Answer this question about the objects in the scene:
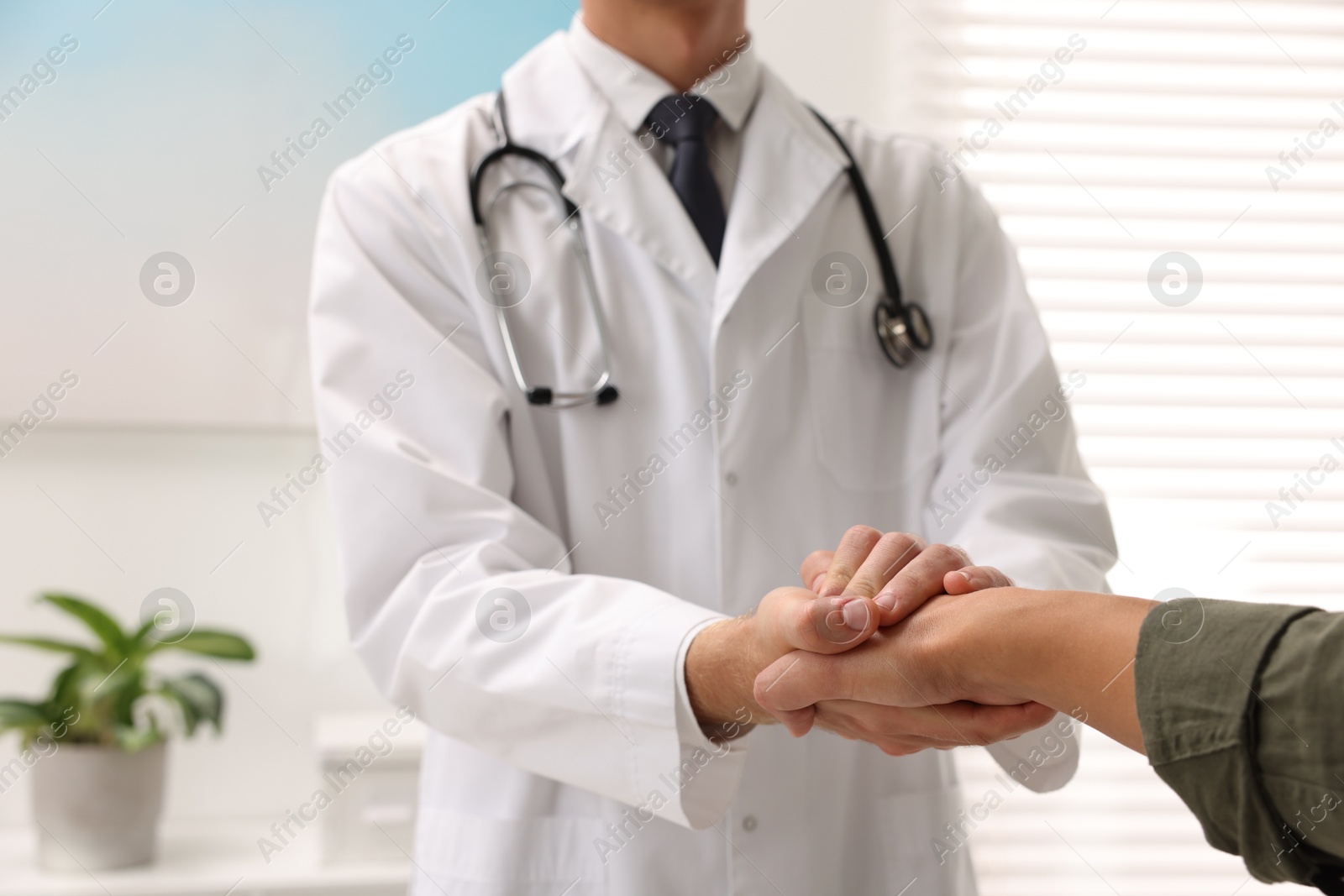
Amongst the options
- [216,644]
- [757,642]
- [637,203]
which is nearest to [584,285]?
[637,203]

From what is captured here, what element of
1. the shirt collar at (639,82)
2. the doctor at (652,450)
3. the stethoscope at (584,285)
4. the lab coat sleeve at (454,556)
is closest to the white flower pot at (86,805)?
the doctor at (652,450)

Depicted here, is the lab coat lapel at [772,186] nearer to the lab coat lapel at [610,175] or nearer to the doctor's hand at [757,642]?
the lab coat lapel at [610,175]

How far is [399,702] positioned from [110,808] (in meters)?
0.83

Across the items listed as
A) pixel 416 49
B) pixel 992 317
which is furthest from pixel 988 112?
pixel 416 49

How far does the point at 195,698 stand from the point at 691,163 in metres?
1.12

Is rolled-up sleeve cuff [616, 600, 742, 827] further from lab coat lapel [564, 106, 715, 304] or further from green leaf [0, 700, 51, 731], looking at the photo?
green leaf [0, 700, 51, 731]

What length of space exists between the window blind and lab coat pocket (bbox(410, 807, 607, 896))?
985mm

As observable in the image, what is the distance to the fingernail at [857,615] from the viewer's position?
0.82 meters

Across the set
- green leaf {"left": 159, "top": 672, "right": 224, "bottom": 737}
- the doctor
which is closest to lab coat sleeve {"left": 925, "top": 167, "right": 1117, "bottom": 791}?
the doctor

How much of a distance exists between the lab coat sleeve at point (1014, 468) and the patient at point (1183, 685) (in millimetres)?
235

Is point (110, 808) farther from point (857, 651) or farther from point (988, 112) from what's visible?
point (988, 112)

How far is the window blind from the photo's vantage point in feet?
5.85

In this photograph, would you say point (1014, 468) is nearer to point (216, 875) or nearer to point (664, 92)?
point (664, 92)

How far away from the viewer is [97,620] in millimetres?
1581
